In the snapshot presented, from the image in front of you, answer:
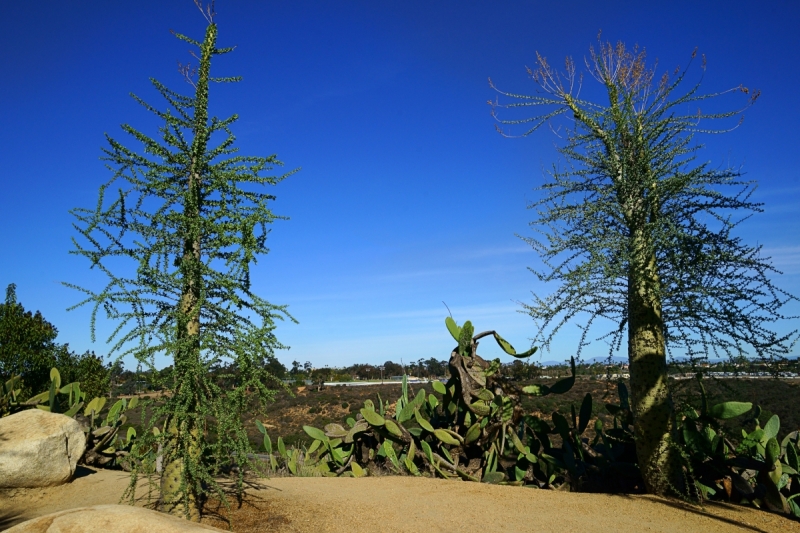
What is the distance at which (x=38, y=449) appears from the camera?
8.34m

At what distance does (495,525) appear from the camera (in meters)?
6.05

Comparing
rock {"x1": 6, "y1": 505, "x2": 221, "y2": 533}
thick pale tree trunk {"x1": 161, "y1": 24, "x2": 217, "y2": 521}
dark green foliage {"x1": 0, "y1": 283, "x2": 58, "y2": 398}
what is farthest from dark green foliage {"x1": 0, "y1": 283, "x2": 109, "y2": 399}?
rock {"x1": 6, "y1": 505, "x2": 221, "y2": 533}

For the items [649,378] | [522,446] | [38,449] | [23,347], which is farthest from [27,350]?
[649,378]

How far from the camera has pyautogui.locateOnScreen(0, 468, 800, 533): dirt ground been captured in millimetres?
5977

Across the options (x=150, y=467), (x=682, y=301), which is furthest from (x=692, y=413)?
(x=150, y=467)

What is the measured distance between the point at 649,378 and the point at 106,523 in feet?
19.7

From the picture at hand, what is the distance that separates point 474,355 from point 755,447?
413cm

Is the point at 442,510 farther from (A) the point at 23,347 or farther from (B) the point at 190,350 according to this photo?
(A) the point at 23,347

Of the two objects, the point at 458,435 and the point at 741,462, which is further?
the point at 458,435

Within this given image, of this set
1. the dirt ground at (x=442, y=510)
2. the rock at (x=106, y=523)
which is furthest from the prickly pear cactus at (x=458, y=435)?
the rock at (x=106, y=523)

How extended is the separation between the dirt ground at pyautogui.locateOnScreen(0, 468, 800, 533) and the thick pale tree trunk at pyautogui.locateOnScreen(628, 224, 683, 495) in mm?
364

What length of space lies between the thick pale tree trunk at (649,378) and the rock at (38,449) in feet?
26.6

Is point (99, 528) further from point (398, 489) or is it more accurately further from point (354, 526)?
point (398, 489)

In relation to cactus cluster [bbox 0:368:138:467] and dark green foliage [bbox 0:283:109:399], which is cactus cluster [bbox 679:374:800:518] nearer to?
cactus cluster [bbox 0:368:138:467]
